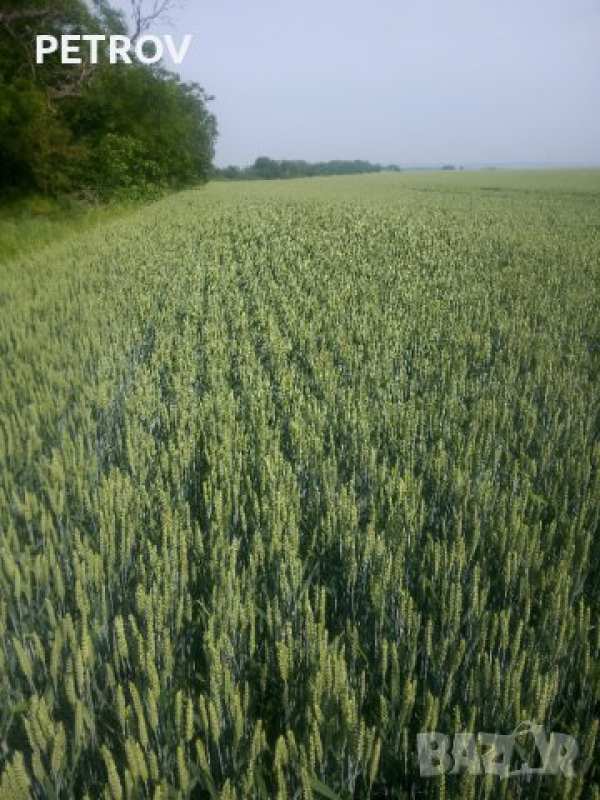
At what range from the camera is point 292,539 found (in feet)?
6.07

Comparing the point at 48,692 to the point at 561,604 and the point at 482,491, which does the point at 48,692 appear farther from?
the point at 482,491

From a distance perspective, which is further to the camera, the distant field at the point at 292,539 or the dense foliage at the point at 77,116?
the dense foliage at the point at 77,116

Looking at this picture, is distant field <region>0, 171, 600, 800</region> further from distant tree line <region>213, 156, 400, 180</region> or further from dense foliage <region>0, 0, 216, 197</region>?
distant tree line <region>213, 156, 400, 180</region>

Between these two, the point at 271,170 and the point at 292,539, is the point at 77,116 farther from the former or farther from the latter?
the point at 271,170

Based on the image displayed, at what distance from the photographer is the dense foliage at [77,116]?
15.4m

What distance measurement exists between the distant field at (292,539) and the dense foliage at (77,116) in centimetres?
1113

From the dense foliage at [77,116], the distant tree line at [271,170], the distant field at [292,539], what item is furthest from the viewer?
the distant tree line at [271,170]

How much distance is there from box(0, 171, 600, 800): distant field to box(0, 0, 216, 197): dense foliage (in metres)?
11.1

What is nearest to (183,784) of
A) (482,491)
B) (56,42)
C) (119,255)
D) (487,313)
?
(482,491)

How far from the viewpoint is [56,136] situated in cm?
1622

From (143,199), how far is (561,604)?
19491 millimetres

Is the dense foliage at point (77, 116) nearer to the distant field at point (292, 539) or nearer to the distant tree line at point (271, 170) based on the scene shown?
the distant field at point (292, 539)

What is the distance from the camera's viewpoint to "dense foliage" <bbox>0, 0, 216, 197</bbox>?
1539 cm

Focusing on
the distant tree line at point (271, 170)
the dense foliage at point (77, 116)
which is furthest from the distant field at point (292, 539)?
the distant tree line at point (271, 170)
